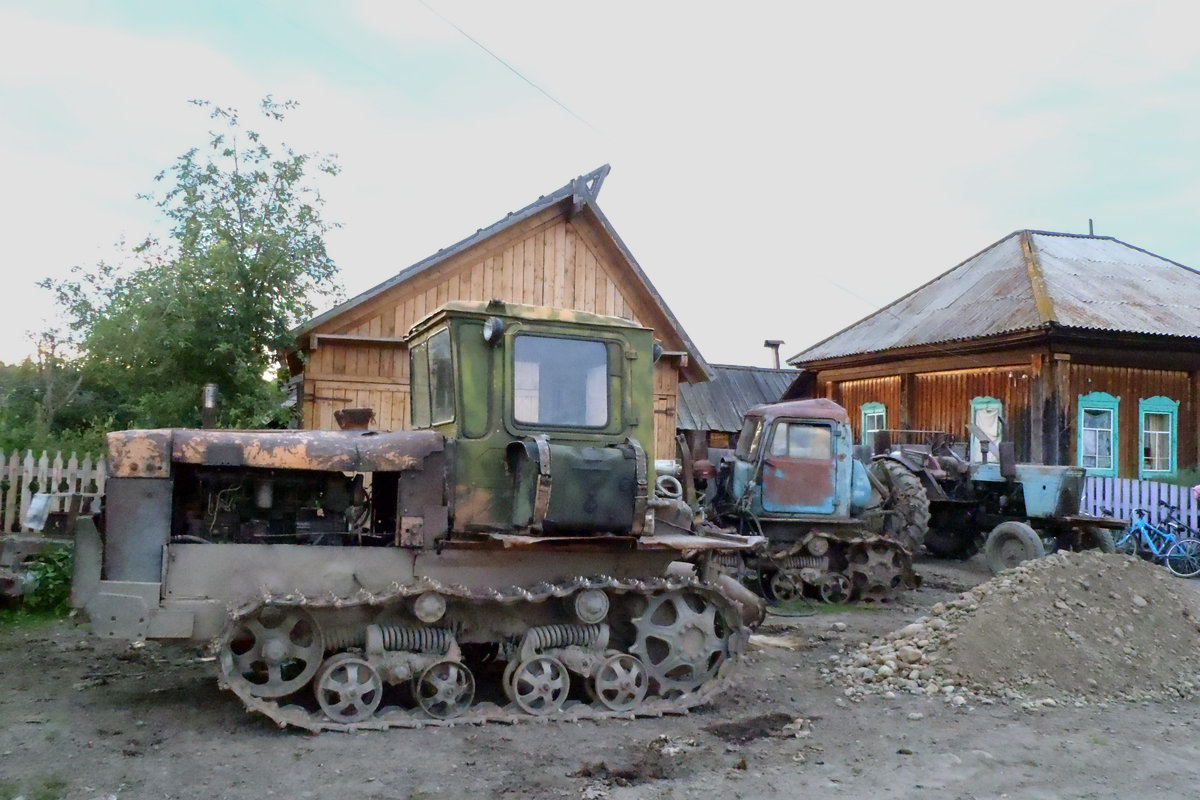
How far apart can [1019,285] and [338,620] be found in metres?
18.8

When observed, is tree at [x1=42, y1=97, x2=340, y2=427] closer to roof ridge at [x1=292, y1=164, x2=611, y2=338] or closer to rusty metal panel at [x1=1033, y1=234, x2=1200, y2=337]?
roof ridge at [x1=292, y1=164, x2=611, y2=338]

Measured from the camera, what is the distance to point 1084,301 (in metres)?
20.0

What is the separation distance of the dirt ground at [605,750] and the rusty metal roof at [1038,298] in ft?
44.0

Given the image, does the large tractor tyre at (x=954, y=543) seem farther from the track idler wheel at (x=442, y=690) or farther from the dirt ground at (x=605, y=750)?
the track idler wheel at (x=442, y=690)

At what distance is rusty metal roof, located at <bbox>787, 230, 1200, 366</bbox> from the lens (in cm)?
1939

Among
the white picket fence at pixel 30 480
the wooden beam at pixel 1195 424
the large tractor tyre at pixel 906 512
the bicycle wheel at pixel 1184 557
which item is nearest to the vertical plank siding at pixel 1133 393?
the wooden beam at pixel 1195 424

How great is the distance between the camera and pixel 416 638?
621 centimetres

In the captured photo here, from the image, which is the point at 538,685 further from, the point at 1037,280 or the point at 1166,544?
the point at 1037,280

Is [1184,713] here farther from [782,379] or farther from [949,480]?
[782,379]

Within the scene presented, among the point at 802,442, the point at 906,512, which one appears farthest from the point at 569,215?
the point at 906,512

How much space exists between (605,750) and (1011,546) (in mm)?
10163

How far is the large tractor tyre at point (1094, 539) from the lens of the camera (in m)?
14.5

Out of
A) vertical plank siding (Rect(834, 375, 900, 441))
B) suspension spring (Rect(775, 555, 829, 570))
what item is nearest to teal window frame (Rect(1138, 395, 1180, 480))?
vertical plank siding (Rect(834, 375, 900, 441))

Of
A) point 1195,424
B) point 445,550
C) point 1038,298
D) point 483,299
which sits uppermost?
point 1038,298
